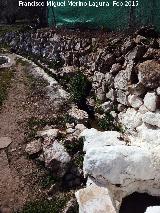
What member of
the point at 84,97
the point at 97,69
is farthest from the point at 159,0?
the point at 84,97

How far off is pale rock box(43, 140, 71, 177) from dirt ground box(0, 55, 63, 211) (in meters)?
0.46

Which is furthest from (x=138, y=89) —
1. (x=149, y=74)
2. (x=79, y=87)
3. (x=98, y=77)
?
(x=79, y=87)

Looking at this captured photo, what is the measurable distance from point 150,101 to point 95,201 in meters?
4.30

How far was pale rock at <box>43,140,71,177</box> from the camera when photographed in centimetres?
1177

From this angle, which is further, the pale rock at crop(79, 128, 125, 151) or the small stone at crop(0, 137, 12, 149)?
the small stone at crop(0, 137, 12, 149)

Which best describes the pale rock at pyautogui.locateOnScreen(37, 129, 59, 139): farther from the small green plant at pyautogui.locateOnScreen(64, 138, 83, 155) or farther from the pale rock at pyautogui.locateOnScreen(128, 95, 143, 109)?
the pale rock at pyautogui.locateOnScreen(128, 95, 143, 109)

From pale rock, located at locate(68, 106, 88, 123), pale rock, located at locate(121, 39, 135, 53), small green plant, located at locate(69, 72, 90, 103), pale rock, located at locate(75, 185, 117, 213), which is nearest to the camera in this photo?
pale rock, located at locate(75, 185, 117, 213)

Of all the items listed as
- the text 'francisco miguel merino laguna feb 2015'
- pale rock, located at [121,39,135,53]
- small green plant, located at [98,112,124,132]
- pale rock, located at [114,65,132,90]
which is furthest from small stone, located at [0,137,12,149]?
the text 'francisco miguel merino laguna feb 2015'

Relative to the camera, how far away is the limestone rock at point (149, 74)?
12.1 m

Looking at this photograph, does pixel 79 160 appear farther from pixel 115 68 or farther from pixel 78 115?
pixel 115 68

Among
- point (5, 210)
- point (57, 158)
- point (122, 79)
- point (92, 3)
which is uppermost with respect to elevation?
point (92, 3)

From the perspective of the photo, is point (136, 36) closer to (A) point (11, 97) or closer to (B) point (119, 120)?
(B) point (119, 120)

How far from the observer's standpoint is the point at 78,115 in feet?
48.0

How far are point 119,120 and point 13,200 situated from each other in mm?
4694
